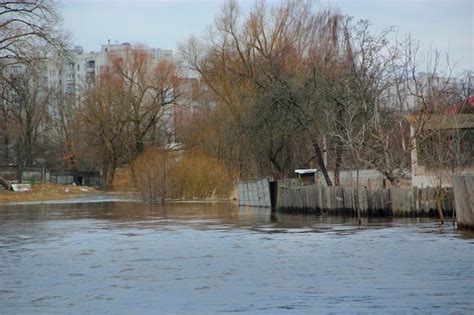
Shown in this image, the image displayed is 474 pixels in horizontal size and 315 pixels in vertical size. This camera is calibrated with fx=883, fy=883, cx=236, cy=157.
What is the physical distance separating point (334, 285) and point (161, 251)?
8.28m

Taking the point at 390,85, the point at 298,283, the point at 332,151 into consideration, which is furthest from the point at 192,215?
the point at 298,283

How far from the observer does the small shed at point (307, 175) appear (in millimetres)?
47812

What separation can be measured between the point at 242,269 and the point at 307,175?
2986 cm

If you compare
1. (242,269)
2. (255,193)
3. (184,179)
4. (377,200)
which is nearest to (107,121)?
(184,179)

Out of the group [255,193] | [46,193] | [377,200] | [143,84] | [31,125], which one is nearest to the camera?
[377,200]

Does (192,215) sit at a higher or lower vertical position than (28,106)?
lower

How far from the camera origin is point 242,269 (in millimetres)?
19578

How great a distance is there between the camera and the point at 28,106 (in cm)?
9850

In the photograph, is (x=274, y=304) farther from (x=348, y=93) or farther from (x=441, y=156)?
(x=348, y=93)

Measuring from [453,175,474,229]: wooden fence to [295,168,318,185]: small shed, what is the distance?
67.3 ft

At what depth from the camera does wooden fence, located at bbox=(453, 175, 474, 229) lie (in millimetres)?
25562

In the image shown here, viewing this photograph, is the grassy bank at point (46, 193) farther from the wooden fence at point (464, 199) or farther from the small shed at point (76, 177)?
the wooden fence at point (464, 199)

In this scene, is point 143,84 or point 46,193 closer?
point 46,193

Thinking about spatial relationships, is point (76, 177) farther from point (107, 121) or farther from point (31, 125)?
point (107, 121)
